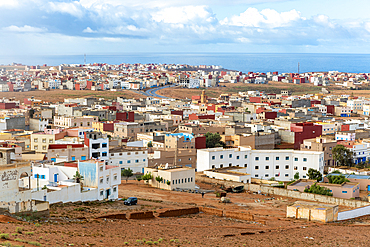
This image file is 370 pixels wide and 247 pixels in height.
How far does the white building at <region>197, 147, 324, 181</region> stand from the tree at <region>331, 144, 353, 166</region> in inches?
171

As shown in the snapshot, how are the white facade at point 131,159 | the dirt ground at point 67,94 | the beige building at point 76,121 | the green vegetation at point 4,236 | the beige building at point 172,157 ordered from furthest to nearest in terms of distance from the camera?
the dirt ground at point 67,94
the beige building at point 76,121
the beige building at point 172,157
the white facade at point 131,159
the green vegetation at point 4,236

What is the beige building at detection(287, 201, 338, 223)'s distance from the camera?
25.7 meters

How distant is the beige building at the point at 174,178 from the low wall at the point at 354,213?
1106 centimetres

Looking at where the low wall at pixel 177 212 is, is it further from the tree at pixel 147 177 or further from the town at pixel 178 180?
the tree at pixel 147 177

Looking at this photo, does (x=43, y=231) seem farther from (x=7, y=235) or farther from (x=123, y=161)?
(x=123, y=161)

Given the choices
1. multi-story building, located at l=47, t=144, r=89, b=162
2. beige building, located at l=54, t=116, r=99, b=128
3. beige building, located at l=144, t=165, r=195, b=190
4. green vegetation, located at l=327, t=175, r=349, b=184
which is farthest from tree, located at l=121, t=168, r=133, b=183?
beige building, located at l=54, t=116, r=99, b=128

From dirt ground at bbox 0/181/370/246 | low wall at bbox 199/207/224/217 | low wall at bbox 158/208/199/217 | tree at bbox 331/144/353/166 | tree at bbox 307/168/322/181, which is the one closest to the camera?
dirt ground at bbox 0/181/370/246

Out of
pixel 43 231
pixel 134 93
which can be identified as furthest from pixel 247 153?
pixel 134 93

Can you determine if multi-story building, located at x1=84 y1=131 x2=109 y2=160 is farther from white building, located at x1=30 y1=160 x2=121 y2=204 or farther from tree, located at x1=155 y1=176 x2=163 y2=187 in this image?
white building, located at x1=30 y1=160 x2=121 y2=204

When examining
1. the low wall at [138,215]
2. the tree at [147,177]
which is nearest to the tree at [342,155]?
the tree at [147,177]

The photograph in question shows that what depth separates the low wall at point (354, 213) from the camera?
1058 inches

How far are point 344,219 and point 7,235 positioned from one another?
696 inches

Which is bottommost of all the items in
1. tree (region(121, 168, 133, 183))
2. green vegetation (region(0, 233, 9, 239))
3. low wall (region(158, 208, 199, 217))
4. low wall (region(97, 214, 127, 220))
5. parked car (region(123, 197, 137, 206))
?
tree (region(121, 168, 133, 183))

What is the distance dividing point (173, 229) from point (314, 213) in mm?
8139
